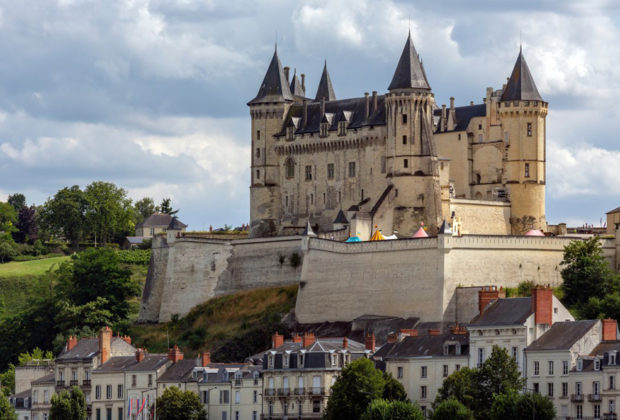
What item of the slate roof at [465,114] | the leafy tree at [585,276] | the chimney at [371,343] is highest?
the slate roof at [465,114]

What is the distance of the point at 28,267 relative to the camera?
15812 cm

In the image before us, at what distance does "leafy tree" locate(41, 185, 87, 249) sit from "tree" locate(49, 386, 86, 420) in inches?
2508

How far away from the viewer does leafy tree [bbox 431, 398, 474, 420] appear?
79.4 meters

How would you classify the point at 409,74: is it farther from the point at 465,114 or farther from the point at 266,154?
the point at 266,154

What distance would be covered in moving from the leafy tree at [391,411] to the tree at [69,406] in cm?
1950

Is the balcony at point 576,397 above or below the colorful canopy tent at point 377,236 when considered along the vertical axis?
below

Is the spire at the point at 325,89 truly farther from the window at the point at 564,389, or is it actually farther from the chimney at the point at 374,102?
the window at the point at 564,389

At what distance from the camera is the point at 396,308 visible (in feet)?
334

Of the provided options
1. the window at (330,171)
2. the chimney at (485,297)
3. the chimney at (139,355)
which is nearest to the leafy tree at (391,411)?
the chimney at (485,297)

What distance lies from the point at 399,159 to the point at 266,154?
40.3 feet

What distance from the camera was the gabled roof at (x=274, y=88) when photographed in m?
122

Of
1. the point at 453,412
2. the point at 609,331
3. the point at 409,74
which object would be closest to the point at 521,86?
the point at 409,74

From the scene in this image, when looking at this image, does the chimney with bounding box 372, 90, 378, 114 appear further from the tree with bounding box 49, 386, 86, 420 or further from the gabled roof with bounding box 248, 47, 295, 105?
the tree with bounding box 49, 386, 86, 420

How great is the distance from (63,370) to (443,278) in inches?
861
